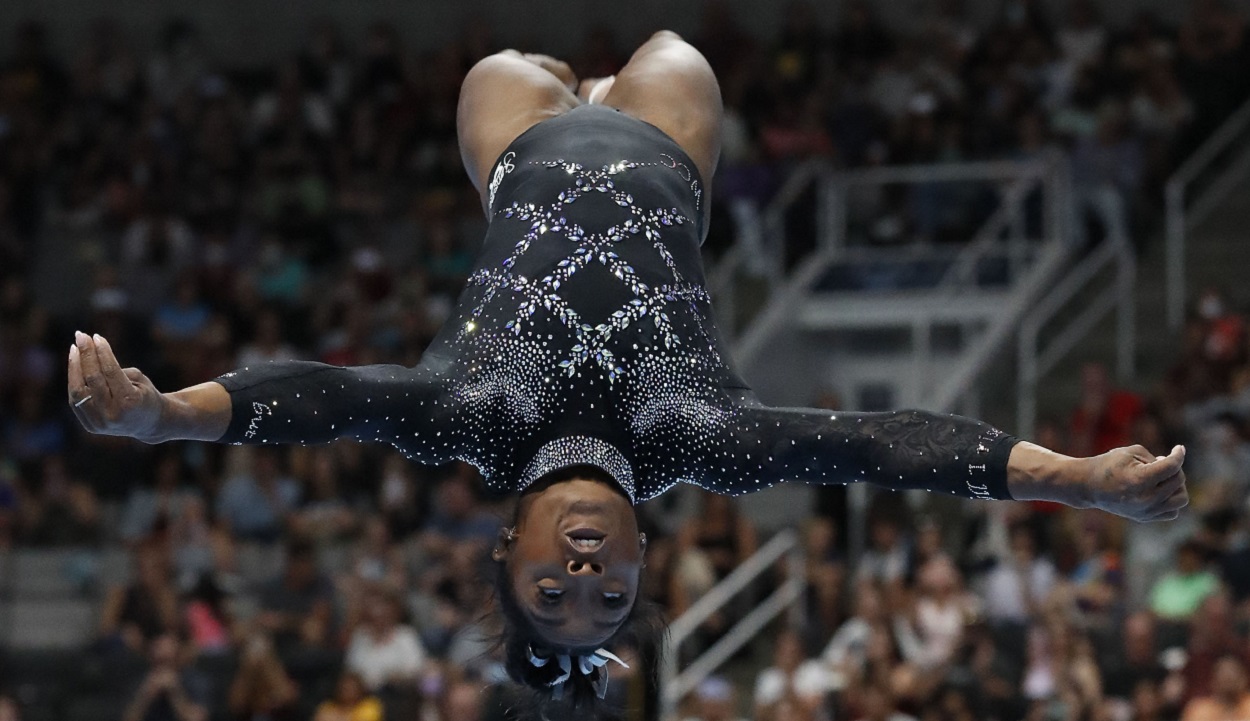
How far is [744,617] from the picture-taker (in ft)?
34.4

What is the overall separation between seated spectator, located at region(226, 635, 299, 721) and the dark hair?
5.52 metres

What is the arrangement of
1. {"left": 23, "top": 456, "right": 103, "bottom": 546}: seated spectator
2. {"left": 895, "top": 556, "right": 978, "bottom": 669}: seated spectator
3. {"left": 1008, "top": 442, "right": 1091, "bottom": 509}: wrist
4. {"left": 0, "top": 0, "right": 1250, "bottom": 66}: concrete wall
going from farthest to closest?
{"left": 0, "top": 0, "right": 1250, "bottom": 66}: concrete wall → {"left": 23, "top": 456, "right": 103, "bottom": 546}: seated spectator → {"left": 895, "top": 556, "right": 978, "bottom": 669}: seated spectator → {"left": 1008, "top": 442, "right": 1091, "bottom": 509}: wrist

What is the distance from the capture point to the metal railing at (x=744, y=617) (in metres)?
10.1

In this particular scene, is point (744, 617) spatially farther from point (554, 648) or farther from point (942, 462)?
point (942, 462)

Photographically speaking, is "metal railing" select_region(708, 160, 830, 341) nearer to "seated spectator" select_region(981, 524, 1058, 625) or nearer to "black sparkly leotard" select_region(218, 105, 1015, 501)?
"seated spectator" select_region(981, 524, 1058, 625)

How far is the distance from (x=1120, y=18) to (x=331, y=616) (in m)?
7.41

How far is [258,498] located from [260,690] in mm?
1778

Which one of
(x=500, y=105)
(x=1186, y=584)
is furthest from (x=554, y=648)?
(x=1186, y=584)

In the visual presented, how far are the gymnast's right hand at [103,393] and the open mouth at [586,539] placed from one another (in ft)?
3.15

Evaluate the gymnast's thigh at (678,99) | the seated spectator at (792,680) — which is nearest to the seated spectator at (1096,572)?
the seated spectator at (792,680)

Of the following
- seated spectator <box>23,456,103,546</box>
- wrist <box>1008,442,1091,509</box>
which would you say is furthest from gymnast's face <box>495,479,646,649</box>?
seated spectator <box>23,456,103,546</box>

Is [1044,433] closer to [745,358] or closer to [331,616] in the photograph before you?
[745,358]

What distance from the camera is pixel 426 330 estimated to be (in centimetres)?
1213

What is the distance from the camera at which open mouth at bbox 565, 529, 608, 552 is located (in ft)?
13.9
